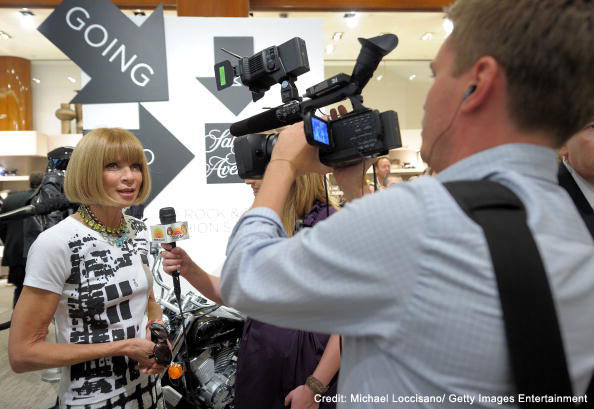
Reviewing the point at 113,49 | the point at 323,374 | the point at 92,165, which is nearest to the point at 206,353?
the point at 323,374

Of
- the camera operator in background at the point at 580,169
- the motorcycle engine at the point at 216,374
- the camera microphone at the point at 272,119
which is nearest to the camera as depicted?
the camera microphone at the point at 272,119

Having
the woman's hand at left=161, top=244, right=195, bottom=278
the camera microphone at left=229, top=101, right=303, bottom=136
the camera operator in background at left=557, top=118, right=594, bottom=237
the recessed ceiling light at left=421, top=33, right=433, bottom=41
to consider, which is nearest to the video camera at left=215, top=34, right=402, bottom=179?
the camera microphone at left=229, top=101, right=303, bottom=136

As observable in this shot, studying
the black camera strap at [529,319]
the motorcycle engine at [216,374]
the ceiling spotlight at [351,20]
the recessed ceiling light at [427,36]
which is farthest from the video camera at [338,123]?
the recessed ceiling light at [427,36]

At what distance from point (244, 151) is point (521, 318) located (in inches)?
25.2

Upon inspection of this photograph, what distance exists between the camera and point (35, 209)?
1.20 meters

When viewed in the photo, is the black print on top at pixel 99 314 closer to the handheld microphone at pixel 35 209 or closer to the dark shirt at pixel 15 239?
the handheld microphone at pixel 35 209

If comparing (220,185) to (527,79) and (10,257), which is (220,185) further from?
(527,79)

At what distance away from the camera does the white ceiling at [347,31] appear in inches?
207

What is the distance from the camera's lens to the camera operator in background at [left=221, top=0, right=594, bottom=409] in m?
0.50

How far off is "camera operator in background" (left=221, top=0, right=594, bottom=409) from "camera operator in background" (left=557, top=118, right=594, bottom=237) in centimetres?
113

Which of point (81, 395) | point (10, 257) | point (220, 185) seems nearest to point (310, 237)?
point (81, 395)

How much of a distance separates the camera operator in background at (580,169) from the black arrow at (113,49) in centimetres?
257

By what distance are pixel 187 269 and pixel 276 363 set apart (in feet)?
1.47

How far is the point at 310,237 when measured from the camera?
22.2 inches
